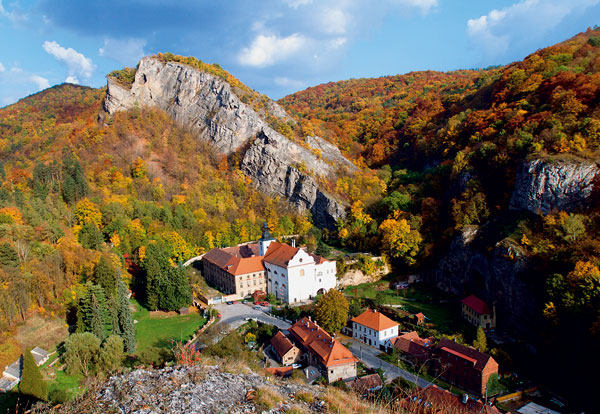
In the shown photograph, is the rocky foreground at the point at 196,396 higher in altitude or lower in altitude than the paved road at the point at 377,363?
higher

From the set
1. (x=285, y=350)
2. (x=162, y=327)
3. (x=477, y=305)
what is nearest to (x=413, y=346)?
(x=477, y=305)

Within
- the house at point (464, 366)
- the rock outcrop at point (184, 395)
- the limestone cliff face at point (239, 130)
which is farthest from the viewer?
the limestone cliff face at point (239, 130)

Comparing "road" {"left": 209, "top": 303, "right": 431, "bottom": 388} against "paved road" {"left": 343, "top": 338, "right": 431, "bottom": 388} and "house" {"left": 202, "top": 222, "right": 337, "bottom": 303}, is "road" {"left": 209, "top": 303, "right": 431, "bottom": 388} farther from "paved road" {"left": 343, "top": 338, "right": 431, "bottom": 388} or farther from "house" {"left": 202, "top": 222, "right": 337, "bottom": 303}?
"house" {"left": 202, "top": 222, "right": 337, "bottom": 303}

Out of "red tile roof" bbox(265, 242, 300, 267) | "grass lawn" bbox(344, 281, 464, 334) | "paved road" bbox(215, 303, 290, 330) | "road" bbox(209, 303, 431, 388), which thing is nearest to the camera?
"road" bbox(209, 303, 431, 388)

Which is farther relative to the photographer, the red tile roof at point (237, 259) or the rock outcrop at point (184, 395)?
the red tile roof at point (237, 259)

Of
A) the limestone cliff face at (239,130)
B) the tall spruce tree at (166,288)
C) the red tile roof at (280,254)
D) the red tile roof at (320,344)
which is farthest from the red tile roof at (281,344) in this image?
the limestone cliff face at (239,130)

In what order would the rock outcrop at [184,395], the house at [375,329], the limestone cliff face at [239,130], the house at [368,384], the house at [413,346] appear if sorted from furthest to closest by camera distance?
the limestone cliff face at [239,130] < the house at [375,329] < the house at [413,346] < the house at [368,384] < the rock outcrop at [184,395]

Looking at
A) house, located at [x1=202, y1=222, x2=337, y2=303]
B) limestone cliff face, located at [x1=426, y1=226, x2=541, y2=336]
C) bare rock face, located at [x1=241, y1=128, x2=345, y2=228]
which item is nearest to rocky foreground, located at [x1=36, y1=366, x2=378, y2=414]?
limestone cliff face, located at [x1=426, y1=226, x2=541, y2=336]

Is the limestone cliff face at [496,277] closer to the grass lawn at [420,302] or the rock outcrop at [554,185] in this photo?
the grass lawn at [420,302]
